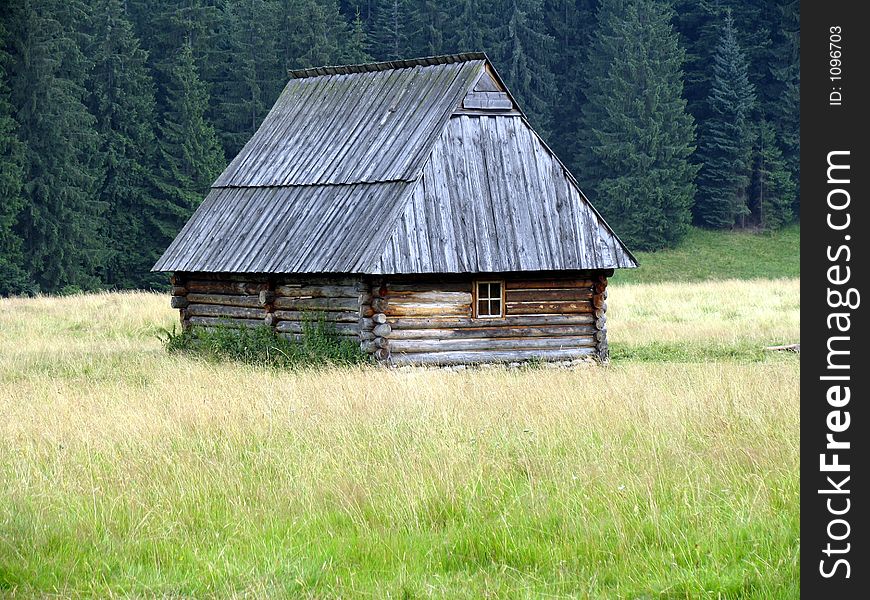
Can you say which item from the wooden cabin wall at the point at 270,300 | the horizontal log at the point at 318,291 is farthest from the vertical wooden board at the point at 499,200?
the horizontal log at the point at 318,291

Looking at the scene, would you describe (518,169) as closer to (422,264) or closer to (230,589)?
(422,264)

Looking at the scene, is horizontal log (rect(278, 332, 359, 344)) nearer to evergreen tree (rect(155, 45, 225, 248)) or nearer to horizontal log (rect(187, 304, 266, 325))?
horizontal log (rect(187, 304, 266, 325))

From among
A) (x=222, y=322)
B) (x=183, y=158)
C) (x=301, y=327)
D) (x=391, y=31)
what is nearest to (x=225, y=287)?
(x=222, y=322)

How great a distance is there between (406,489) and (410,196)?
11.0 metres

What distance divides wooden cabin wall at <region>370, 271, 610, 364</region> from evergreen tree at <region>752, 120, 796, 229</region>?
45850 mm

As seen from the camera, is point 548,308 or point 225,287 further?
point 225,287

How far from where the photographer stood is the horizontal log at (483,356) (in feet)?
65.6

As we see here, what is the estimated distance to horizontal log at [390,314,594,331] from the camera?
20000 mm

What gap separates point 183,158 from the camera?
54281 mm

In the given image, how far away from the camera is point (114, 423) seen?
12359 millimetres

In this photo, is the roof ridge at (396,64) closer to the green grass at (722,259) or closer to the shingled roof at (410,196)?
the shingled roof at (410,196)

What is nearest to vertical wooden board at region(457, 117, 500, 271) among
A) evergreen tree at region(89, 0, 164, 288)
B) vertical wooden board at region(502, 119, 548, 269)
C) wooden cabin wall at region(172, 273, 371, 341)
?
vertical wooden board at region(502, 119, 548, 269)

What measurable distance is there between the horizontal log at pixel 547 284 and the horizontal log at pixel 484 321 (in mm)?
474

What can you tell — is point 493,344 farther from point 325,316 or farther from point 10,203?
point 10,203
